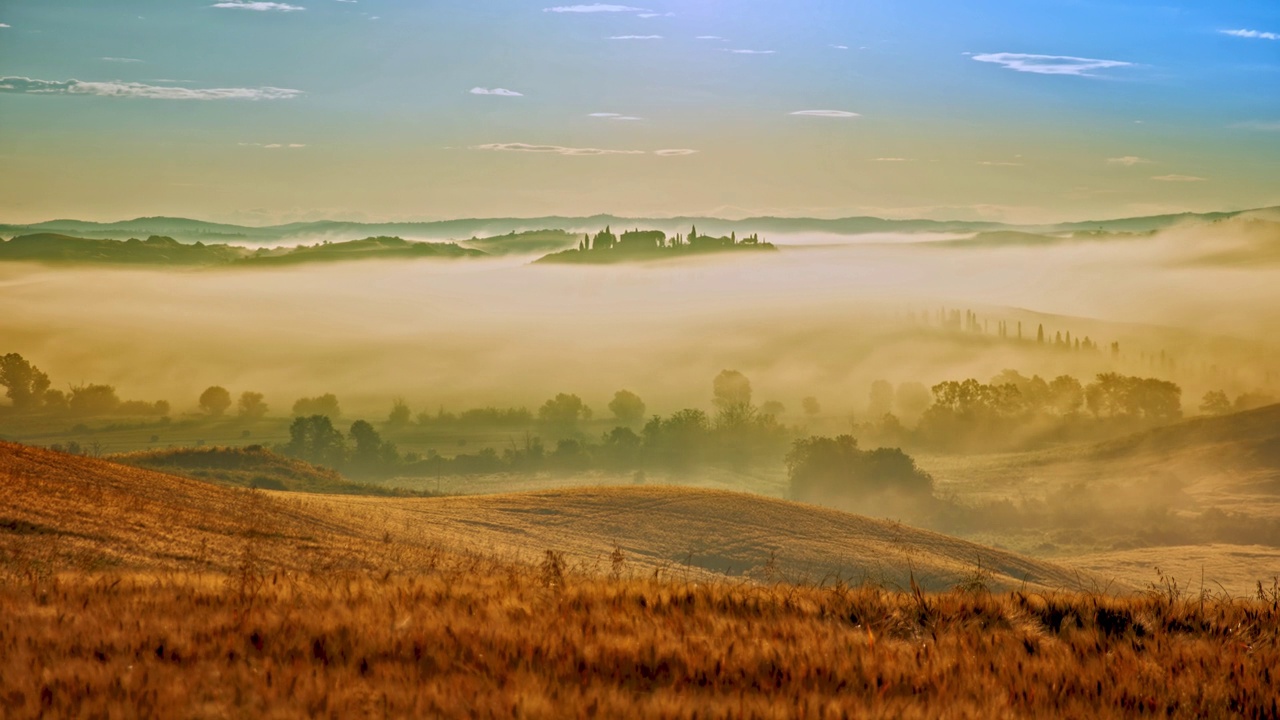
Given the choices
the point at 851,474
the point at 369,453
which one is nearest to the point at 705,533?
the point at 851,474

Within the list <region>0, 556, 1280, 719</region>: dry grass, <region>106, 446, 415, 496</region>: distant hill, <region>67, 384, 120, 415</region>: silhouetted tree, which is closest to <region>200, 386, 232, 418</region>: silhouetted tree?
<region>67, 384, 120, 415</region>: silhouetted tree

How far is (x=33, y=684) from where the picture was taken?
771 cm

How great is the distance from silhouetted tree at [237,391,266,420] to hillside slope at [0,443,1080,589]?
13968 centimetres

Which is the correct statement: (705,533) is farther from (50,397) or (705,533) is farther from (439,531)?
(50,397)

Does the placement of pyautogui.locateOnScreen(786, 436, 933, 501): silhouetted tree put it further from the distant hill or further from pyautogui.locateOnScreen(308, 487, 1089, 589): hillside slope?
the distant hill

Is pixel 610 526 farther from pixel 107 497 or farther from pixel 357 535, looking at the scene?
pixel 107 497

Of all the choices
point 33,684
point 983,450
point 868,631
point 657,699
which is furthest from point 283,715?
point 983,450

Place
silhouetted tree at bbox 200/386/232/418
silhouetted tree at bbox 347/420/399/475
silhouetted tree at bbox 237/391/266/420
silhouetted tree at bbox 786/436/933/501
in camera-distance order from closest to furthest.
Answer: silhouetted tree at bbox 786/436/933/501, silhouetted tree at bbox 347/420/399/475, silhouetted tree at bbox 237/391/266/420, silhouetted tree at bbox 200/386/232/418

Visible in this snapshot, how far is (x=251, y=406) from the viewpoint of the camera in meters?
195

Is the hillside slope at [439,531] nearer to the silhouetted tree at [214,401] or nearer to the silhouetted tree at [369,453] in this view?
the silhouetted tree at [369,453]

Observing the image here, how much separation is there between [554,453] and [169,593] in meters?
163

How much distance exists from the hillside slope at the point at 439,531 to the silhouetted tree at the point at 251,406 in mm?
139680

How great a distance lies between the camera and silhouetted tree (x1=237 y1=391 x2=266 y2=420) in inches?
7589

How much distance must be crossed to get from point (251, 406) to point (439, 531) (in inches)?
6293
